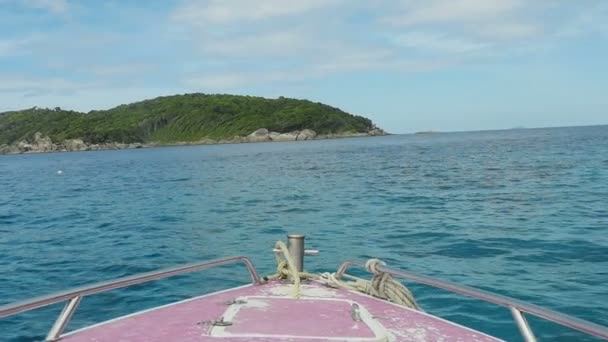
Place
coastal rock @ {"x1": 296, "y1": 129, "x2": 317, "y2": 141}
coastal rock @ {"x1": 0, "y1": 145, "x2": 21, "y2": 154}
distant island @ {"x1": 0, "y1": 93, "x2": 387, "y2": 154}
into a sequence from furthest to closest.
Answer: coastal rock @ {"x1": 296, "y1": 129, "x2": 317, "y2": 141}
coastal rock @ {"x1": 0, "y1": 145, "x2": 21, "y2": 154}
distant island @ {"x1": 0, "y1": 93, "x2": 387, "y2": 154}

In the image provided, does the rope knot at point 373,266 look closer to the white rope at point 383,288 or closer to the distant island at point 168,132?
the white rope at point 383,288

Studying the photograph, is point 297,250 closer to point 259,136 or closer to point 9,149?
point 259,136

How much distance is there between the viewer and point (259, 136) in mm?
181875

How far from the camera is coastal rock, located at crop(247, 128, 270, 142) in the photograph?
18125cm

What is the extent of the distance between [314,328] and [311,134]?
18071 cm

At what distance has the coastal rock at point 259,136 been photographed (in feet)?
595

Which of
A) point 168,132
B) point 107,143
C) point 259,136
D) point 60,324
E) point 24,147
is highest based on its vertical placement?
point 168,132

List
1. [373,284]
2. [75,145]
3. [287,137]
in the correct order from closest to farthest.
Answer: [373,284] < [75,145] < [287,137]

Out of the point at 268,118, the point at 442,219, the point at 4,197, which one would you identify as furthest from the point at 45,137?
the point at 442,219

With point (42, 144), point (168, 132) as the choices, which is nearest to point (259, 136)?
point (168, 132)

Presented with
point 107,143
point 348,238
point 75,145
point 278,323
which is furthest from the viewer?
point 107,143

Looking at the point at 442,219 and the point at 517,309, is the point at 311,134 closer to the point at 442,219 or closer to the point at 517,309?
the point at 442,219

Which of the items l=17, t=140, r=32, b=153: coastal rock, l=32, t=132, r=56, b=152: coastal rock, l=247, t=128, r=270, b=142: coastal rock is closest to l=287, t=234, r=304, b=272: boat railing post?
l=247, t=128, r=270, b=142: coastal rock

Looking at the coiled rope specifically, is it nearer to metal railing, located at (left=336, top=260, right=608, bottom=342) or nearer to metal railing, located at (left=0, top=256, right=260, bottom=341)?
metal railing, located at (left=336, top=260, right=608, bottom=342)
